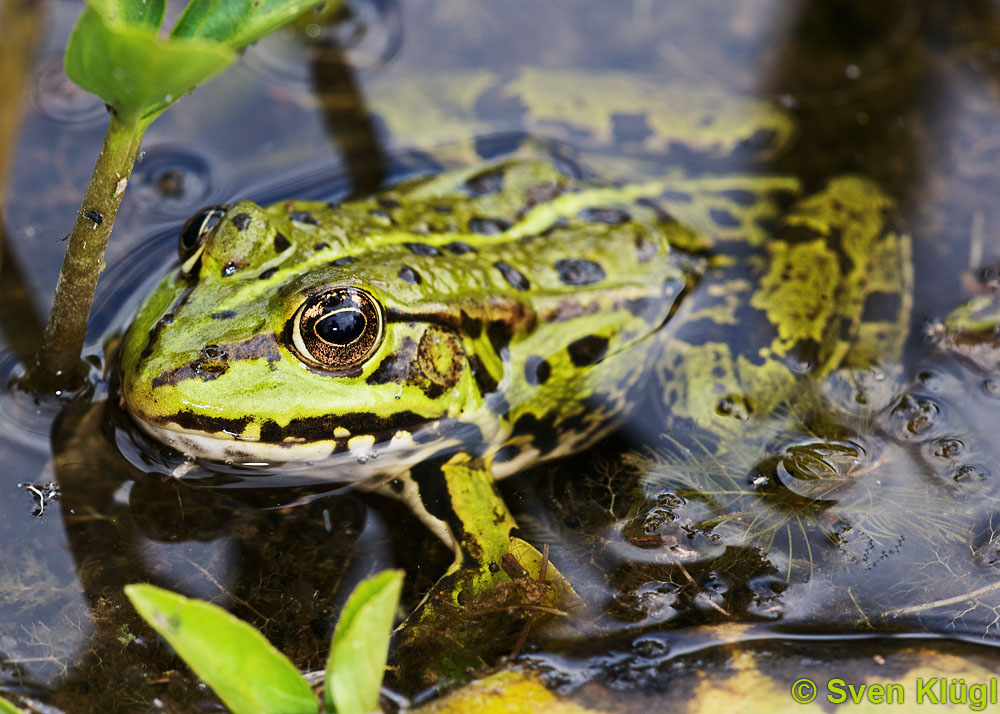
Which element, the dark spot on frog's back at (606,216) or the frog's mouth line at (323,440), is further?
the dark spot on frog's back at (606,216)

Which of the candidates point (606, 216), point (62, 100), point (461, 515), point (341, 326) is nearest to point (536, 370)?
point (461, 515)

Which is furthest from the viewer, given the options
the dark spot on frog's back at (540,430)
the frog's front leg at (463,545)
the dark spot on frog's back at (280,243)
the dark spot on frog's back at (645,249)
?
the dark spot on frog's back at (645,249)

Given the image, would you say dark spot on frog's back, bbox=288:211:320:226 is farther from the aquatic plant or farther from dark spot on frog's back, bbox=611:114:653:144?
dark spot on frog's back, bbox=611:114:653:144

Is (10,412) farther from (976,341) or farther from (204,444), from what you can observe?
(976,341)

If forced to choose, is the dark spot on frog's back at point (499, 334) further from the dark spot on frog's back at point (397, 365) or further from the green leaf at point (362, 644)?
the green leaf at point (362, 644)

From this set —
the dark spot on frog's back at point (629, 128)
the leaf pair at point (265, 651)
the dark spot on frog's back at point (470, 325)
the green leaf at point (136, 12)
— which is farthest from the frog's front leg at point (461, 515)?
the dark spot on frog's back at point (629, 128)

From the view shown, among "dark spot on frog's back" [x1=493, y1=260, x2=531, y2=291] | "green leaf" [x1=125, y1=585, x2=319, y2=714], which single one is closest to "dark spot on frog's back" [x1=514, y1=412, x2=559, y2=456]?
"dark spot on frog's back" [x1=493, y1=260, x2=531, y2=291]
